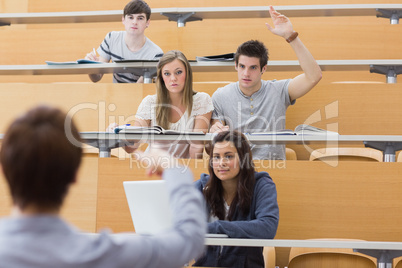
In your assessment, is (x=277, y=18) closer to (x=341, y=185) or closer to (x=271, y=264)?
(x=341, y=185)

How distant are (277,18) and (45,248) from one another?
57.9 inches

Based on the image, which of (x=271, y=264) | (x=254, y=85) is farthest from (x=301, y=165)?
(x=254, y=85)

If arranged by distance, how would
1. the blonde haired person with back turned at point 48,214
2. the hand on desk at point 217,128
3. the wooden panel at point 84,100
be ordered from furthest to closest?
the wooden panel at point 84,100 → the hand on desk at point 217,128 → the blonde haired person with back turned at point 48,214

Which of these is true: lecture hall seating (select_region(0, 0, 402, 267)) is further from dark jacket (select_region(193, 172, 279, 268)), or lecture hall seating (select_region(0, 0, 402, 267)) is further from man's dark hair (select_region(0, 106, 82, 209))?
man's dark hair (select_region(0, 106, 82, 209))

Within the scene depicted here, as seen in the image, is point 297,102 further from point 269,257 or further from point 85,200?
point 85,200

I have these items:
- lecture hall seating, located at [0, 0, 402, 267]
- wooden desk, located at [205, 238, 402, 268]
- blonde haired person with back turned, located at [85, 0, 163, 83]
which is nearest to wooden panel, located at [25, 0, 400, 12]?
lecture hall seating, located at [0, 0, 402, 267]

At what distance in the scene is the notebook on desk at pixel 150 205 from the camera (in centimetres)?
69

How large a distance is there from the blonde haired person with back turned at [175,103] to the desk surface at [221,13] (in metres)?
0.68

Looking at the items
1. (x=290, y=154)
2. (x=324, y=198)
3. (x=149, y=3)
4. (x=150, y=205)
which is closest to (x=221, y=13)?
(x=149, y=3)

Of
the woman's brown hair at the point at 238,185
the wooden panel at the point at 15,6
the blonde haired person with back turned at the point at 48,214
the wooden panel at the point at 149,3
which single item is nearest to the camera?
the blonde haired person with back turned at the point at 48,214

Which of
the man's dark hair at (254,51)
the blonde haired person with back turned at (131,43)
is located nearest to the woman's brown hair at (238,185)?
the man's dark hair at (254,51)

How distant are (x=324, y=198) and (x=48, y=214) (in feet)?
3.78

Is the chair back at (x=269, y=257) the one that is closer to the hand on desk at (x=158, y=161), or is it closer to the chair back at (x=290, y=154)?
the chair back at (x=290, y=154)

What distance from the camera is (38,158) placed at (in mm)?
483
